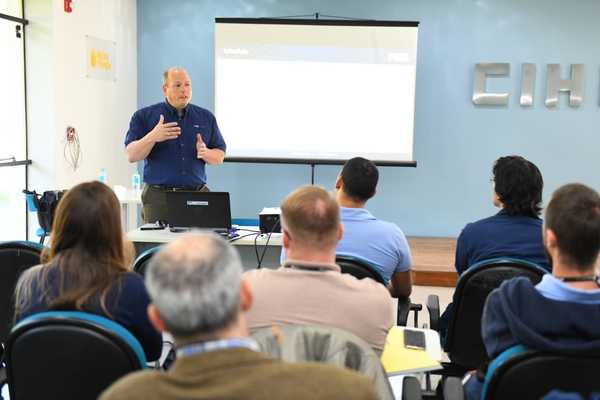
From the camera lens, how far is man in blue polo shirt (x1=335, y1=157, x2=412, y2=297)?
268cm

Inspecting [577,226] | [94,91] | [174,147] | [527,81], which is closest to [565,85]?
[527,81]

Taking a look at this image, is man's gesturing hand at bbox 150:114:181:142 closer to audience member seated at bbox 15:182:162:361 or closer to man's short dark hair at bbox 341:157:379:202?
man's short dark hair at bbox 341:157:379:202

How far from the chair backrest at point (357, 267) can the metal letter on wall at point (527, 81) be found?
14.3ft

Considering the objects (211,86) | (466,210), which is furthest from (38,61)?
(466,210)

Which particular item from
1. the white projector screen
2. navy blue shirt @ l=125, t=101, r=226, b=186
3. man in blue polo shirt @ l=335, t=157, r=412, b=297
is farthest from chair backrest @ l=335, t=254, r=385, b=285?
the white projector screen

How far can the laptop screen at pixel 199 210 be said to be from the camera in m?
3.45

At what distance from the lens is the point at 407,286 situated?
9.57 feet

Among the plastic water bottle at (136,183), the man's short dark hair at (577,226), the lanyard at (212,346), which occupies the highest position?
the man's short dark hair at (577,226)

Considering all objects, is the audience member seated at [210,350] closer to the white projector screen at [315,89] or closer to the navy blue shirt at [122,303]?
the navy blue shirt at [122,303]

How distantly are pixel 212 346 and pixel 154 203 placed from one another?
3176 mm

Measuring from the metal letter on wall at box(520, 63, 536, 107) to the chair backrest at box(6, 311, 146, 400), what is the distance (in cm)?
534

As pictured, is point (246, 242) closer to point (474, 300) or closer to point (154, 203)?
point (154, 203)

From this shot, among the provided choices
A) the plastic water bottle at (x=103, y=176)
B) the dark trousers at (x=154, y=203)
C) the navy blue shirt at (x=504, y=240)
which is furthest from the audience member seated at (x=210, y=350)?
the plastic water bottle at (x=103, y=176)

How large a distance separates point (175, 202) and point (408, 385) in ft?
6.59
